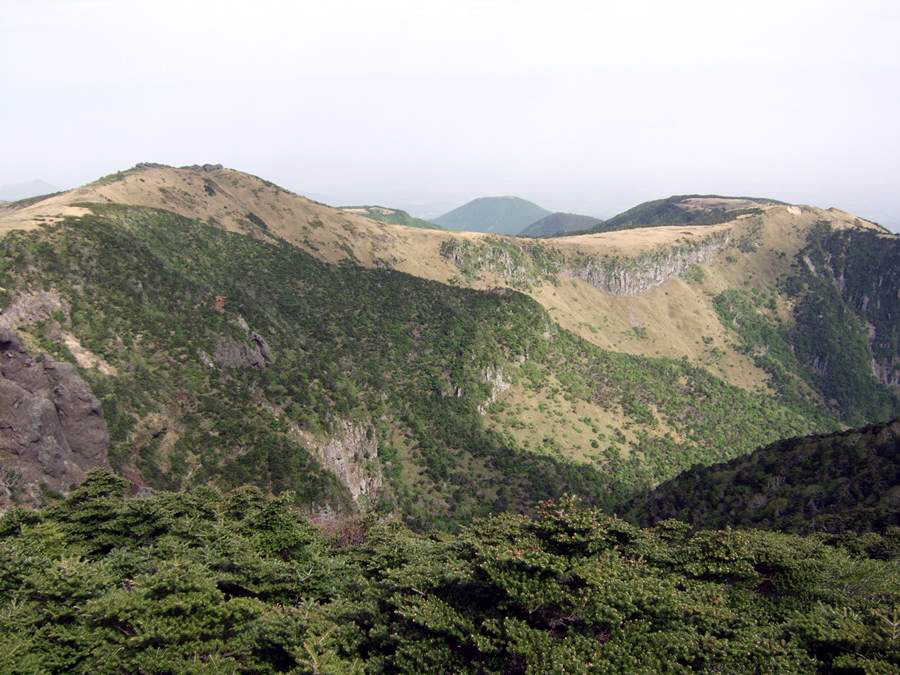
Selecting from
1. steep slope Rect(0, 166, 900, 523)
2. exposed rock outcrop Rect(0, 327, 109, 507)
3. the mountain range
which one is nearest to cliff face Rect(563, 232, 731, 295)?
steep slope Rect(0, 166, 900, 523)

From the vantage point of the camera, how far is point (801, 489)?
190ft

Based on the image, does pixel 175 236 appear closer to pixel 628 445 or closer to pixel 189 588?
pixel 189 588

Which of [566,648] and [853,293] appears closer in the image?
[566,648]

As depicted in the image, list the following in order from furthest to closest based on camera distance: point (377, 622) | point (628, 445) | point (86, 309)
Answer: point (628, 445) → point (86, 309) → point (377, 622)

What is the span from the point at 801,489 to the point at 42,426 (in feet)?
252

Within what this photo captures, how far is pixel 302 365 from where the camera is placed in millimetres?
80688

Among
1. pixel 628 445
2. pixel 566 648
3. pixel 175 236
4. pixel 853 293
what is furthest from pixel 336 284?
pixel 853 293

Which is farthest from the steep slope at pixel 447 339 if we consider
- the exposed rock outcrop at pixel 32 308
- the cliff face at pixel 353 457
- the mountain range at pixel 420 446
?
the exposed rock outcrop at pixel 32 308

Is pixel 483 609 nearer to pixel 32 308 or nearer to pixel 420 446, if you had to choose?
pixel 32 308

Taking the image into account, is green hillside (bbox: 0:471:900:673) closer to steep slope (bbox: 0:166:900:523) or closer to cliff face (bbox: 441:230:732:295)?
steep slope (bbox: 0:166:900:523)

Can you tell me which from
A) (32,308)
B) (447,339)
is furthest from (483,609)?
(447,339)

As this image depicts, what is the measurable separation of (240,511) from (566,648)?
103 ft

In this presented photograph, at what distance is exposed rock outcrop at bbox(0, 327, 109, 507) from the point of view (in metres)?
42.8

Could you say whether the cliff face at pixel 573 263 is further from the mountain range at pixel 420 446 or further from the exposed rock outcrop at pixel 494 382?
the exposed rock outcrop at pixel 494 382
